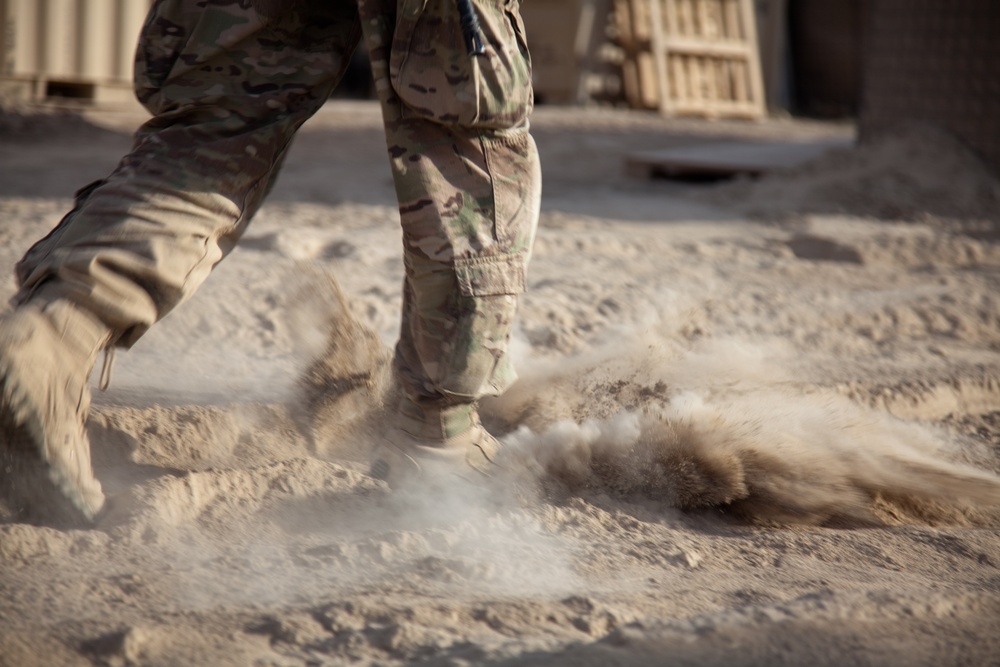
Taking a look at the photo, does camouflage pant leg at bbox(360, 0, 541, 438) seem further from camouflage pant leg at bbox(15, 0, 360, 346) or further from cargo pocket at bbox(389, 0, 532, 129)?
camouflage pant leg at bbox(15, 0, 360, 346)

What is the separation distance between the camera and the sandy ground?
112cm

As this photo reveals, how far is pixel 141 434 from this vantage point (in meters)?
1.69

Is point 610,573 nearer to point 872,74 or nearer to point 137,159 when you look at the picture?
point 137,159

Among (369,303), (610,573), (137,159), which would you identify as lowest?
(610,573)

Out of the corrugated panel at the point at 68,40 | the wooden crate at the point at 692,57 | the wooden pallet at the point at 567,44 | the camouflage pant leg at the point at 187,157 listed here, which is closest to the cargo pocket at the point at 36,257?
the camouflage pant leg at the point at 187,157

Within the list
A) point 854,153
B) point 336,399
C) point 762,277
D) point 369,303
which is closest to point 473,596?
point 336,399

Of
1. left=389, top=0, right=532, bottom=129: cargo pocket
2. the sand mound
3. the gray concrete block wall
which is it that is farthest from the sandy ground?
the gray concrete block wall

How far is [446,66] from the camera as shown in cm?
137

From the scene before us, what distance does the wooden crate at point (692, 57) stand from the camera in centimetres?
837

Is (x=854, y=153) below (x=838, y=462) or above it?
above

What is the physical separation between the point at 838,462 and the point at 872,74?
3.77 m

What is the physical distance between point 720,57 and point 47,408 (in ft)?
27.9

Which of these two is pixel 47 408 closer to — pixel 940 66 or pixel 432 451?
pixel 432 451

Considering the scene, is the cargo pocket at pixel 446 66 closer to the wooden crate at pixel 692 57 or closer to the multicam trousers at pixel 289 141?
the multicam trousers at pixel 289 141
